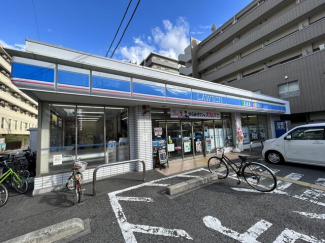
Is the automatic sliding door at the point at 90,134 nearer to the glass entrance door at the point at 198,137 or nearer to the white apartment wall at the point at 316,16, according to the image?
the glass entrance door at the point at 198,137

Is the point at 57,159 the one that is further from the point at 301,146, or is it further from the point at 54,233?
the point at 301,146

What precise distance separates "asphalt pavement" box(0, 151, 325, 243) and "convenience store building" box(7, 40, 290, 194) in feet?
4.78

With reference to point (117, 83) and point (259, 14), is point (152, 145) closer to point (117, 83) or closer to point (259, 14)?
point (117, 83)

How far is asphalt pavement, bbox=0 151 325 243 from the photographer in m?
2.45

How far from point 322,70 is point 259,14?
9.89 metres

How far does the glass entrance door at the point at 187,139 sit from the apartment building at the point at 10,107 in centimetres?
2519

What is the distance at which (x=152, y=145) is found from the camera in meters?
6.86

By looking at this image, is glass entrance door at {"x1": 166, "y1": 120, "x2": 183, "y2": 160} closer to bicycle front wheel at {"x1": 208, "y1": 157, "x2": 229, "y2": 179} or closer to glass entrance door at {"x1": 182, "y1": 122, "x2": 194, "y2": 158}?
glass entrance door at {"x1": 182, "y1": 122, "x2": 194, "y2": 158}

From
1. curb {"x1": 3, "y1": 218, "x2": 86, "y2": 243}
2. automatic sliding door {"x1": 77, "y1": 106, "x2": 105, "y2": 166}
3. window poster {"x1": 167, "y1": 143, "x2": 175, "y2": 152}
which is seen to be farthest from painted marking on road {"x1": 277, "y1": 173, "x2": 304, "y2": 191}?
automatic sliding door {"x1": 77, "y1": 106, "x2": 105, "y2": 166}

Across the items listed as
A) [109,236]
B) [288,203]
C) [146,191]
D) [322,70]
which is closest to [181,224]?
[109,236]

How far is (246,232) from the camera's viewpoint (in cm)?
245

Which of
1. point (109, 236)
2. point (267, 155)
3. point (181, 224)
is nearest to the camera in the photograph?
point (109, 236)

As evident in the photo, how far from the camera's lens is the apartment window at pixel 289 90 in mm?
14141

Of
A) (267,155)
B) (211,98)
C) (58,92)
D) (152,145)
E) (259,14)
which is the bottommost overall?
(267,155)
